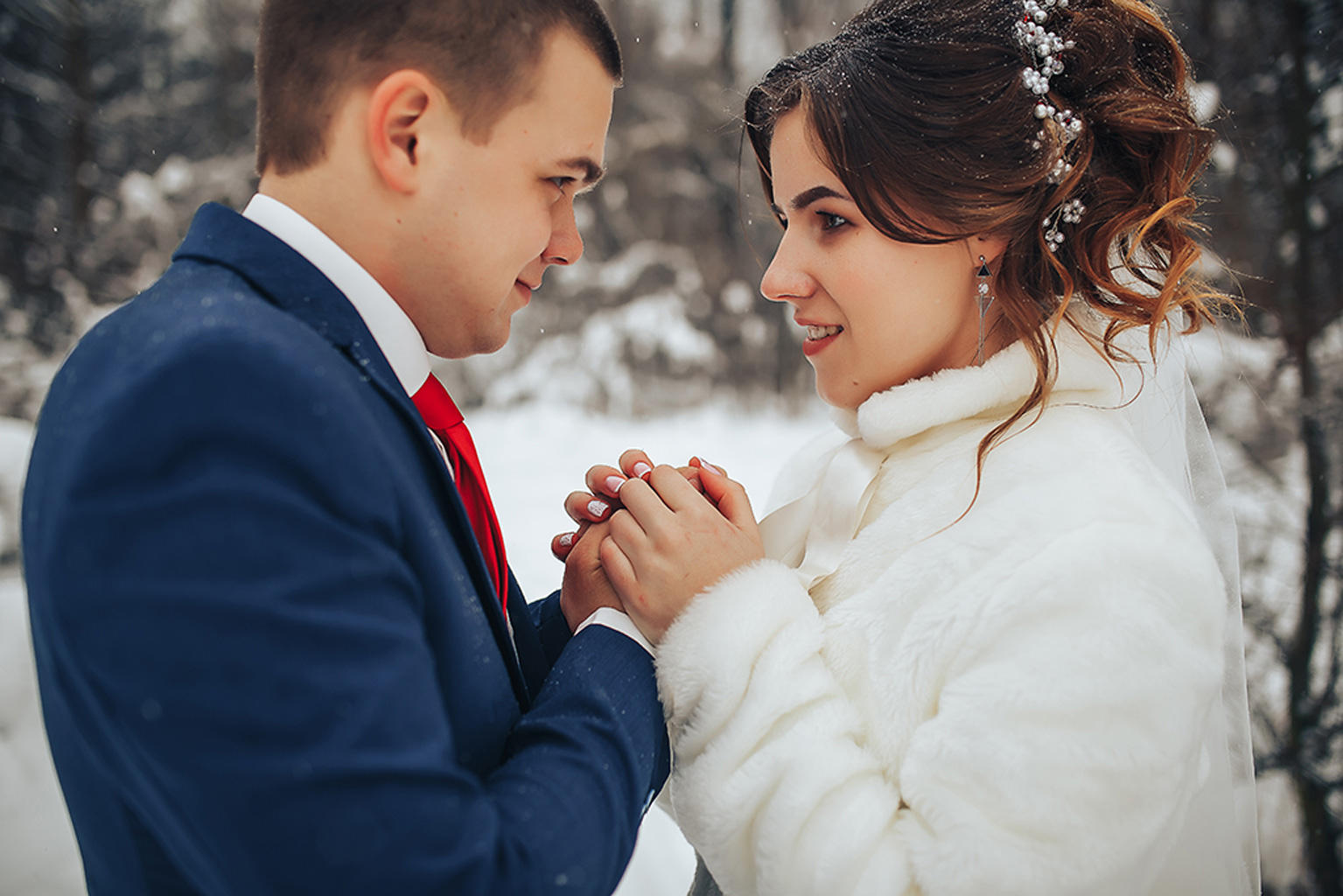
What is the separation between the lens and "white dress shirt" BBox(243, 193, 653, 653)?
89 cm

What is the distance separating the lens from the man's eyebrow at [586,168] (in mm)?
1034

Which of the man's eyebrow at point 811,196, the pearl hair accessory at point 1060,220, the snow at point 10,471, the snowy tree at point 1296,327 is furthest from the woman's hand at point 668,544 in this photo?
the snow at point 10,471

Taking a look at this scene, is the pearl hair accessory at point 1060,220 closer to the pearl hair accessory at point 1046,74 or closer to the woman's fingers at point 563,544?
the pearl hair accessory at point 1046,74

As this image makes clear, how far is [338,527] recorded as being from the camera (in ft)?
2.18

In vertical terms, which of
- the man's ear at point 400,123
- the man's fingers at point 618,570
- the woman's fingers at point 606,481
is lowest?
the man's fingers at point 618,570

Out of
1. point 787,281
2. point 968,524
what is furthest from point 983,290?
point 968,524

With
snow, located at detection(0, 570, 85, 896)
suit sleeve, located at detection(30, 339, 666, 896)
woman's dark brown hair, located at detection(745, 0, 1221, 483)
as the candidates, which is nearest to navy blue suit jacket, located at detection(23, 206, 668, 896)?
suit sleeve, located at detection(30, 339, 666, 896)

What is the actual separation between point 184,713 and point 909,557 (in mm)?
918

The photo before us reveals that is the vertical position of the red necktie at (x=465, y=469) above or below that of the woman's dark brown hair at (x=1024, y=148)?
below

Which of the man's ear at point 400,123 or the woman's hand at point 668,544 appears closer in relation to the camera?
the man's ear at point 400,123

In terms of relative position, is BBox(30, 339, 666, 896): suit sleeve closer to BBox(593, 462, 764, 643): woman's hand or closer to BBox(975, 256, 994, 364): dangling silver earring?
BBox(593, 462, 764, 643): woman's hand

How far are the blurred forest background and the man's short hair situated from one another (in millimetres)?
653

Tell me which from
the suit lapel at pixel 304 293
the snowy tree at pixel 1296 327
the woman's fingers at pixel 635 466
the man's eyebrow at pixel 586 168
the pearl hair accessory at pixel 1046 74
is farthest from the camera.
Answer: the snowy tree at pixel 1296 327

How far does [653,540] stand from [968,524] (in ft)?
1.57
